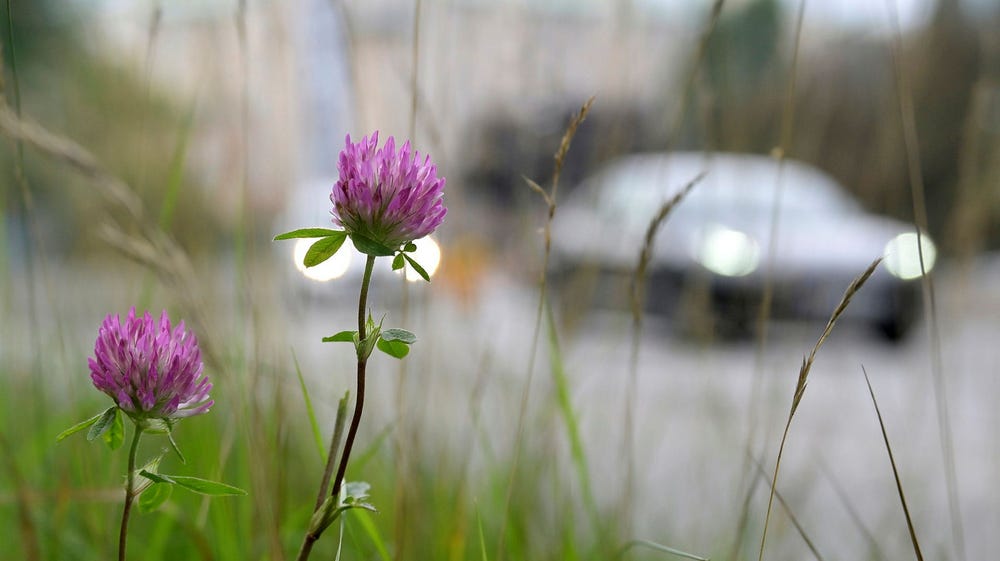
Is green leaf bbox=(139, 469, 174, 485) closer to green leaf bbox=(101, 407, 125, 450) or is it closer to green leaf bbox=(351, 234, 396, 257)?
green leaf bbox=(101, 407, 125, 450)

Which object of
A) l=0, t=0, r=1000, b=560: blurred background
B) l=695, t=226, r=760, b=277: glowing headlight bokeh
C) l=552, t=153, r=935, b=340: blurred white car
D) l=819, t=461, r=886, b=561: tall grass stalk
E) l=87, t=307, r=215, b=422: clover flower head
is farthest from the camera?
l=552, t=153, r=935, b=340: blurred white car

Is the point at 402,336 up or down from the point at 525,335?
up

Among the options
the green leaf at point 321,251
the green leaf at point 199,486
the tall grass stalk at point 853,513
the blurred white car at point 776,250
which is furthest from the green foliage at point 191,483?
the blurred white car at point 776,250

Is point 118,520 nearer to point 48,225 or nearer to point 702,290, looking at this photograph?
point 702,290

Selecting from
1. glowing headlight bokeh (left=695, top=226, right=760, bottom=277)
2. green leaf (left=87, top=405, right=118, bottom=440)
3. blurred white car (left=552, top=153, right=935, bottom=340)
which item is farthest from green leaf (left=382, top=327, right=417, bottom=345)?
blurred white car (left=552, top=153, right=935, bottom=340)

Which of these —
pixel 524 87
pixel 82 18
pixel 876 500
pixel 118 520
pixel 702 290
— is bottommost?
pixel 876 500

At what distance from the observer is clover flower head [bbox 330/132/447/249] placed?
36cm

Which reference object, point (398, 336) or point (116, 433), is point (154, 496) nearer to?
point (116, 433)

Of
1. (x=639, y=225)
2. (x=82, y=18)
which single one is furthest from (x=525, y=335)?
(x=82, y=18)

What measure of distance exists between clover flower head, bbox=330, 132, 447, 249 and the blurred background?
0.20 m

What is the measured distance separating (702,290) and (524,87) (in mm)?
479

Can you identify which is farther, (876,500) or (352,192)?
(876,500)

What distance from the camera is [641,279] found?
2.23ft

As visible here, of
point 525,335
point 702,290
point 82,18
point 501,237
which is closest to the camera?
point 702,290
